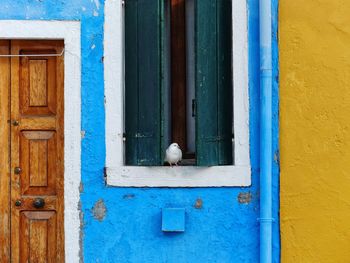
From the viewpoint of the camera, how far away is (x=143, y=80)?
432cm

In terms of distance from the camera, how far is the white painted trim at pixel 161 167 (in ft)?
14.0

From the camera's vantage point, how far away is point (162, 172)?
14.1 feet

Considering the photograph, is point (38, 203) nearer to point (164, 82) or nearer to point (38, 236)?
point (38, 236)

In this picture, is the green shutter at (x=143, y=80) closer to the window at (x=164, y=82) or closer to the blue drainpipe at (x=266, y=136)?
the window at (x=164, y=82)

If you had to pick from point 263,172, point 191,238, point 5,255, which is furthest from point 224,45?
point 5,255

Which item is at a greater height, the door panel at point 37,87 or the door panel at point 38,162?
the door panel at point 37,87

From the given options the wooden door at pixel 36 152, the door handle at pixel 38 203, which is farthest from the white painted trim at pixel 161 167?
the door handle at pixel 38 203

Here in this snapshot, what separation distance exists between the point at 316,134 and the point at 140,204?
4.52 ft

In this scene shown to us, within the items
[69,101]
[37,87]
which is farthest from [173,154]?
[37,87]

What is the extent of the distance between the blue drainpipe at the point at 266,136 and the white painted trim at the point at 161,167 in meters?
0.13

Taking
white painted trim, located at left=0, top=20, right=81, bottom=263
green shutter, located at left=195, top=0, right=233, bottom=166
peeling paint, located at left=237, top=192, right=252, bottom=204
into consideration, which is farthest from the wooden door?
peeling paint, located at left=237, top=192, right=252, bottom=204

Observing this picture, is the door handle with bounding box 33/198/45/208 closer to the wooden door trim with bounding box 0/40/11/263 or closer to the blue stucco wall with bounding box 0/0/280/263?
the wooden door trim with bounding box 0/40/11/263

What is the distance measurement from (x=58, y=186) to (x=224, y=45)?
5.38ft

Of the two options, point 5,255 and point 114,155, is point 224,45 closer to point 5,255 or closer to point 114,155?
point 114,155
